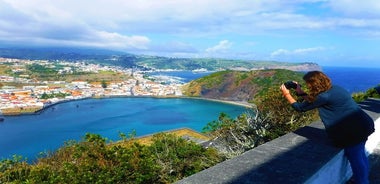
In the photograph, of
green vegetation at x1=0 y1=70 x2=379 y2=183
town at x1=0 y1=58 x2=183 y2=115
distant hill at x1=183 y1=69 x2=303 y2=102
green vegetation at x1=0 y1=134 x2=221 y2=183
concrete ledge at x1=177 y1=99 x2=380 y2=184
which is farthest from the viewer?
distant hill at x1=183 y1=69 x2=303 y2=102

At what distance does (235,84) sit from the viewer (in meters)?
97.8

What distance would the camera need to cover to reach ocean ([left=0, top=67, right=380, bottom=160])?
51.6m

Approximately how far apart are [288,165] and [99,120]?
67401mm

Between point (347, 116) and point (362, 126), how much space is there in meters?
0.13

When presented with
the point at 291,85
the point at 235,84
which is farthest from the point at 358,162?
the point at 235,84

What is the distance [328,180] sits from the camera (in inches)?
97.3

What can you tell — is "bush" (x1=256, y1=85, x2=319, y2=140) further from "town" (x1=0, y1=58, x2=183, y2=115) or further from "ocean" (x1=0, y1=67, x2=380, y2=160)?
"town" (x1=0, y1=58, x2=183, y2=115)

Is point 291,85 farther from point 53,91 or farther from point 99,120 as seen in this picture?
point 53,91

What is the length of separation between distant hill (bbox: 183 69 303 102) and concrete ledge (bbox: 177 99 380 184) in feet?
282

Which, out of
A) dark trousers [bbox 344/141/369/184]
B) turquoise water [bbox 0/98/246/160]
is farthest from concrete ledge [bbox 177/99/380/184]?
turquoise water [bbox 0/98/246/160]

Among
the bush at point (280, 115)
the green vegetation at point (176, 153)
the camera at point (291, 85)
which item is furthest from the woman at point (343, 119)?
the bush at point (280, 115)

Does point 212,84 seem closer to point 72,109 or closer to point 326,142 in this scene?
point 72,109

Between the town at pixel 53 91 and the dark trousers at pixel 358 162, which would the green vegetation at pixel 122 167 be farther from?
the town at pixel 53 91

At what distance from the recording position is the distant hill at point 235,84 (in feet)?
299
